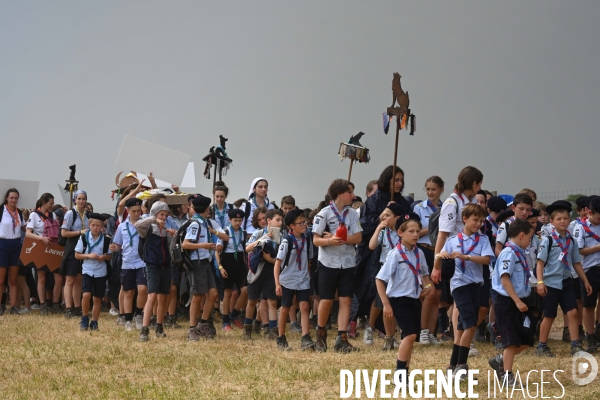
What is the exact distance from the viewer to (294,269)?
994cm

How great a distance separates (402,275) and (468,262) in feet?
2.76

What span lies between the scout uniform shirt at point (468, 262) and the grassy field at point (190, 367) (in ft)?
2.63

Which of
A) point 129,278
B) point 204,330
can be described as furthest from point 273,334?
point 129,278

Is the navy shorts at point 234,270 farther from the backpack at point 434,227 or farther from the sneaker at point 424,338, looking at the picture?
the backpack at point 434,227

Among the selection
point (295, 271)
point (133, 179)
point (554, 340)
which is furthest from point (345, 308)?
point (133, 179)

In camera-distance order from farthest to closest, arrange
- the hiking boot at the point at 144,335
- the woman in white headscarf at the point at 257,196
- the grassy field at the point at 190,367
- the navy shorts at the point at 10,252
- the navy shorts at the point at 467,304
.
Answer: the navy shorts at the point at 10,252
the woman in white headscarf at the point at 257,196
the hiking boot at the point at 144,335
the navy shorts at the point at 467,304
the grassy field at the point at 190,367

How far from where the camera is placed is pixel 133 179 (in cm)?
1413

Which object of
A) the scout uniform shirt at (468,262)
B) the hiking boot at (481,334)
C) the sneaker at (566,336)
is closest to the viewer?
the scout uniform shirt at (468,262)

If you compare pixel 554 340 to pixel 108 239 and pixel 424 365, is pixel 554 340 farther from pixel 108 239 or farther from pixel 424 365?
pixel 108 239

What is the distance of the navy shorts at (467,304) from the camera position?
25.2 ft

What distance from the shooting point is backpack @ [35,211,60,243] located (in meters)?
14.6

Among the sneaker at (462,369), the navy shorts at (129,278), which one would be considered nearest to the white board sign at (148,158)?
the navy shorts at (129,278)

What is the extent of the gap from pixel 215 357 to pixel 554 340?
4.48m

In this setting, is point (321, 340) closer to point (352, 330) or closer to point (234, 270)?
point (352, 330)
